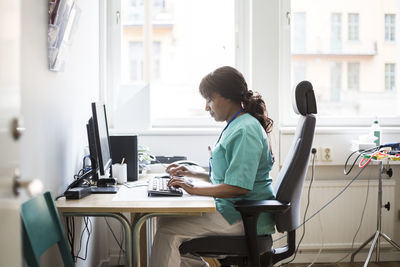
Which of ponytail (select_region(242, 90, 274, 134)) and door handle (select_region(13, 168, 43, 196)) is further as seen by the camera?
ponytail (select_region(242, 90, 274, 134))

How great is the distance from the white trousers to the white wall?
1.49 feet

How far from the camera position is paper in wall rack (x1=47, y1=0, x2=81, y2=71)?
1921 mm

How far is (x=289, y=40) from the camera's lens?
324 cm

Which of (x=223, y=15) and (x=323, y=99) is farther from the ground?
(x=223, y=15)

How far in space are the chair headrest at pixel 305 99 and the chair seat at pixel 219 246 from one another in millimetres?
568

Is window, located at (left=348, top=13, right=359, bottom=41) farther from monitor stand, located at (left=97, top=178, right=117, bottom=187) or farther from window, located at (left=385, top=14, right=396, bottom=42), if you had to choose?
monitor stand, located at (left=97, top=178, right=117, bottom=187)

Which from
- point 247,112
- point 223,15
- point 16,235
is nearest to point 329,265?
point 247,112

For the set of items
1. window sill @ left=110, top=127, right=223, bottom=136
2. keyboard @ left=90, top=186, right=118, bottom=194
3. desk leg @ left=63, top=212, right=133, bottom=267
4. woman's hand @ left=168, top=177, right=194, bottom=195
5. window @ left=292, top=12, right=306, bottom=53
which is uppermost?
window @ left=292, top=12, right=306, bottom=53

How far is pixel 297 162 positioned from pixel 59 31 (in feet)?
Answer: 3.71

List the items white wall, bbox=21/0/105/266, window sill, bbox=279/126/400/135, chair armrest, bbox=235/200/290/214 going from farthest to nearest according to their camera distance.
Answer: window sill, bbox=279/126/400/135, chair armrest, bbox=235/200/290/214, white wall, bbox=21/0/105/266

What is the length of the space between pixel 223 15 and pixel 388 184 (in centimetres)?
159

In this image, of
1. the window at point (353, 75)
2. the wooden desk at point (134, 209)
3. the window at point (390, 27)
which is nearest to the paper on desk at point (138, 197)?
the wooden desk at point (134, 209)

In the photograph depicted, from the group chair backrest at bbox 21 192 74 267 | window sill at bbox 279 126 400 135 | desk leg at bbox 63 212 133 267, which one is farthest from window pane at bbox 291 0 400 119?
chair backrest at bbox 21 192 74 267

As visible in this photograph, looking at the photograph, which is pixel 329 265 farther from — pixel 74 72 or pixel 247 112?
pixel 74 72
